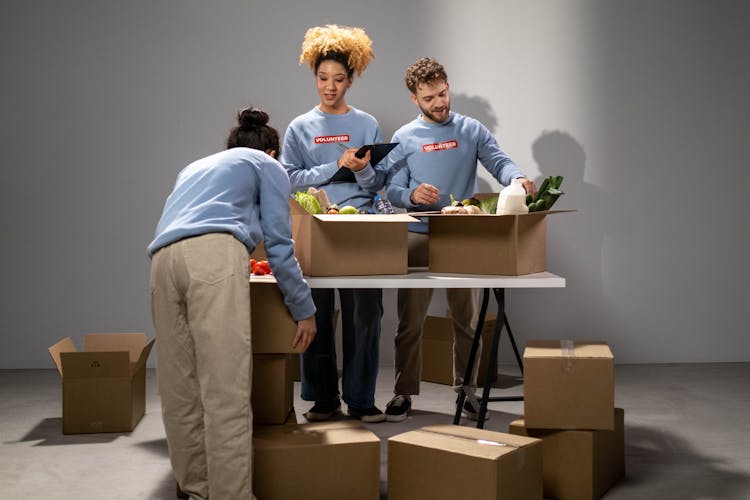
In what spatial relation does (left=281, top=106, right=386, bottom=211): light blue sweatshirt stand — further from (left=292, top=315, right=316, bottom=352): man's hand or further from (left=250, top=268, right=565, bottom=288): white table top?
(left=292, top=315, right=316, bottom=352): man's hand

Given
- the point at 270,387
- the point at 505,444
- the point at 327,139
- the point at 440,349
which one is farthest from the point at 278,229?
the point at 440,349

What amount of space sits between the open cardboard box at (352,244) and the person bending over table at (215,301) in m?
0.27

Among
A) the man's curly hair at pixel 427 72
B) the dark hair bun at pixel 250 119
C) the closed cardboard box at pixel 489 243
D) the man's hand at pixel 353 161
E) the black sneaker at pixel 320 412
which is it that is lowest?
the black sneaker at pixel 320 412

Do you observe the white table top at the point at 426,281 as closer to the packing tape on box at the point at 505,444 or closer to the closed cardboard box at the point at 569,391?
the closed cardboard box at the point at 569,391

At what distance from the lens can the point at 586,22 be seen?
5.37 m

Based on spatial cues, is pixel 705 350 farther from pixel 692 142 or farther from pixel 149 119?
pixel 149 119

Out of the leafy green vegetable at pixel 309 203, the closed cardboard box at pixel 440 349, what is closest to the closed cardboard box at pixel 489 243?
the leafy green vegetable at pixel 309 203

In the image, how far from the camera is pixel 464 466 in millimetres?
2504

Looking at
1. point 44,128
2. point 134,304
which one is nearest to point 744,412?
point 134,304

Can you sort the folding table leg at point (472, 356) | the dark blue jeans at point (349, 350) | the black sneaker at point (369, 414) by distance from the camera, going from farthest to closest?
1. the black sneaker at point (369, 414)
2. the dark blue jeans at point (349, 350)
3. the folding table leg at point (472, 356)

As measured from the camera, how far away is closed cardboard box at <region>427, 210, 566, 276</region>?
3.04 metres

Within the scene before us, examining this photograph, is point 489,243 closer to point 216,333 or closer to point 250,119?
point 250,119

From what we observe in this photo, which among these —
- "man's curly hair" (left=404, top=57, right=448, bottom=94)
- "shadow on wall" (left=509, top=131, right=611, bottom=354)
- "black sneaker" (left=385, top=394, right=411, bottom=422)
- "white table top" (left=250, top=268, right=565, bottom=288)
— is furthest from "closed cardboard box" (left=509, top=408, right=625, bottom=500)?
"shadow on wall" (left=509, top=131, right=611, bottom=354)

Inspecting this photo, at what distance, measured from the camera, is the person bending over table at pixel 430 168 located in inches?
157
